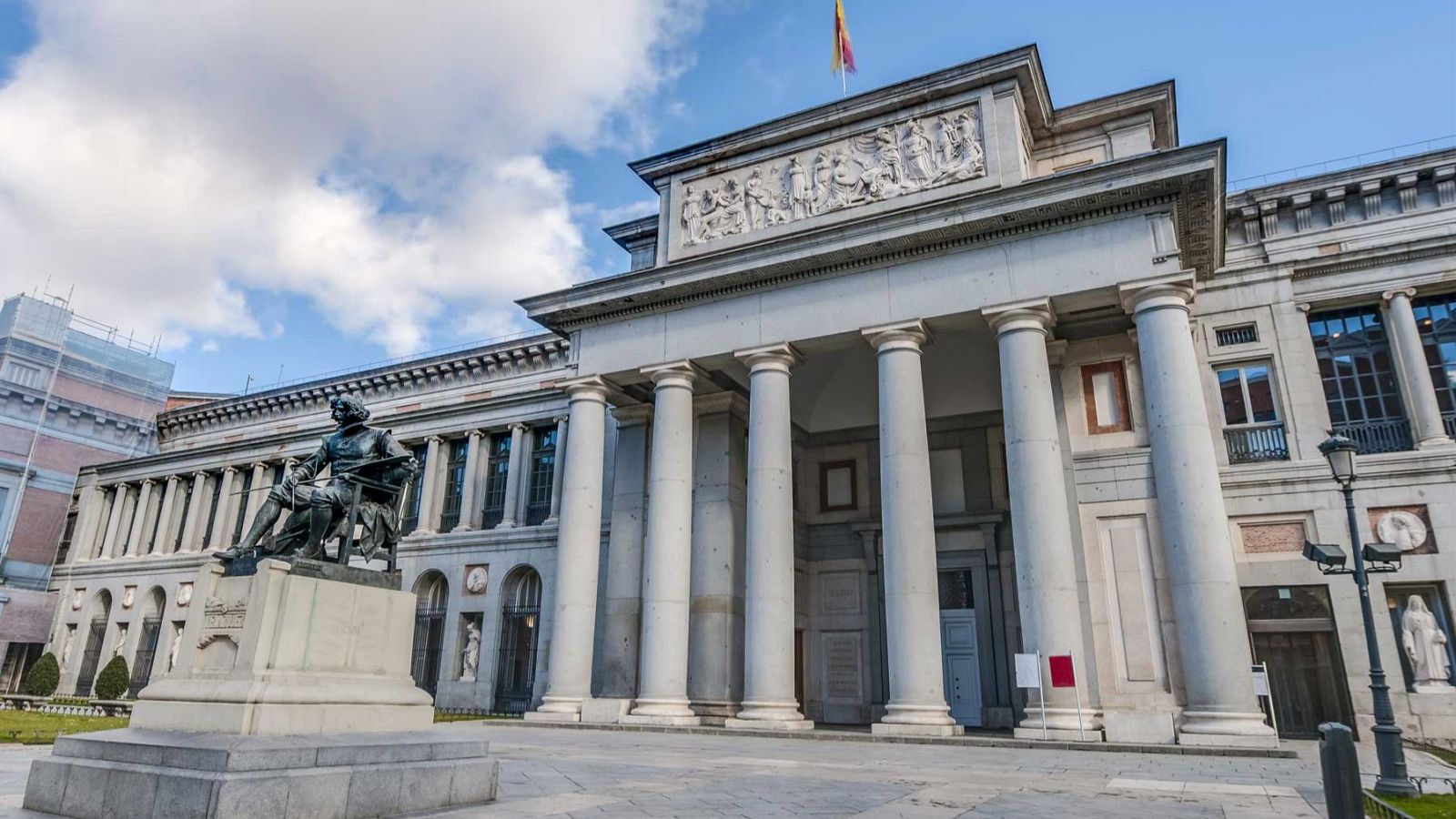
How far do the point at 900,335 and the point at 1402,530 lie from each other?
11.7 metres

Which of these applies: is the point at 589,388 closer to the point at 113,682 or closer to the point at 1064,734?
the point at 1064,734

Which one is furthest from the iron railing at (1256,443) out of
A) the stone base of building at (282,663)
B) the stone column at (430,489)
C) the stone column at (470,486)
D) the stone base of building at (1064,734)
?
the stone column at (430,489)

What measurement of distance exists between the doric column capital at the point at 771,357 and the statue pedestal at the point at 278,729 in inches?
544

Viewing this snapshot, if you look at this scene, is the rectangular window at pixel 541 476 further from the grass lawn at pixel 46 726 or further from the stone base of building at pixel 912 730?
the stone base of building at pixel 912 730

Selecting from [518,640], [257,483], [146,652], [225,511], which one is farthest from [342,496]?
Answer: [146,652]

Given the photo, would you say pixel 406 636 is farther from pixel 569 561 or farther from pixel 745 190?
pixel 745 190

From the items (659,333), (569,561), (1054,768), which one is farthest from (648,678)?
(1054,768)

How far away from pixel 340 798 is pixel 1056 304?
1685 cm

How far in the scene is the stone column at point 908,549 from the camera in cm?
1720

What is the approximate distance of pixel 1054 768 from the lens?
12.1 m

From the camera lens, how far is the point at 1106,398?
67.6 ft

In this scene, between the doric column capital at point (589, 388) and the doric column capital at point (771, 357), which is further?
the doric column capital at point (589, 388)

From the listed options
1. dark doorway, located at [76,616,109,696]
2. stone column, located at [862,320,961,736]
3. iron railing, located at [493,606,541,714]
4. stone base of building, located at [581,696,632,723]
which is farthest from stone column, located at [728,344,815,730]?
dark doorway, located at [76,616,109,696]

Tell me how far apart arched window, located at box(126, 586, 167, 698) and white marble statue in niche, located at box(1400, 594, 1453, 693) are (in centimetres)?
4288
